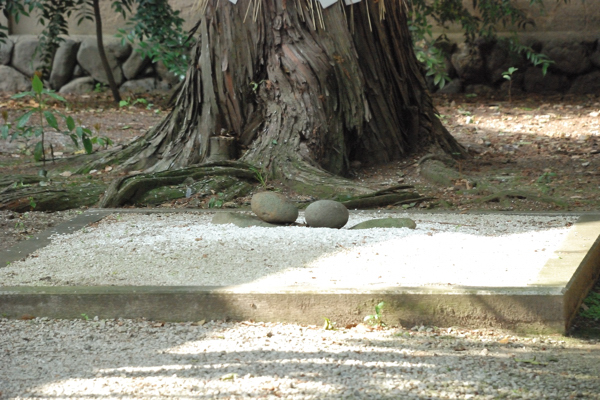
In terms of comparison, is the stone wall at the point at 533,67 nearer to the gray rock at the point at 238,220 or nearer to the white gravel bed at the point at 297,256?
the white gravel bed at the point at 297,256

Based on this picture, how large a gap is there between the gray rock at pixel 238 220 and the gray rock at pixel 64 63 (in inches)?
291

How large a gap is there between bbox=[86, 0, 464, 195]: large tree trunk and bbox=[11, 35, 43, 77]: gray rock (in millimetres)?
5400

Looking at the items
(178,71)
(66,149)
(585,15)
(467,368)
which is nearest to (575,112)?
(585,15)

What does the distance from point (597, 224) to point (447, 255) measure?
118 cm

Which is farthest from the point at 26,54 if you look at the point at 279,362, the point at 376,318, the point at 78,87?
the point at 279,362

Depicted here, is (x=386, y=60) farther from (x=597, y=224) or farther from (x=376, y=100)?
(x=597, y=224)

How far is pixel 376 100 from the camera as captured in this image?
636 cm

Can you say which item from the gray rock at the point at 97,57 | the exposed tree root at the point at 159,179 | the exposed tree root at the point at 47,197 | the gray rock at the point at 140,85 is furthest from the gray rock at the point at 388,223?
the gray rock at the point at 97,57

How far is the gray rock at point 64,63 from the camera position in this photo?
11.0 meters

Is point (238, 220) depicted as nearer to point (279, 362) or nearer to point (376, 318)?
point (376, 318)

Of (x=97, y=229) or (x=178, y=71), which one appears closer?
(x=97, y=229)

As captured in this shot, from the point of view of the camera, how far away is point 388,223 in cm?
433

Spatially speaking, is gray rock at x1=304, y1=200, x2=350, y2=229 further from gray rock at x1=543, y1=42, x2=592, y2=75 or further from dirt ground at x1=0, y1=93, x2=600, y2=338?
gray rock at x1=543, y1=42, x2=592, y2=75

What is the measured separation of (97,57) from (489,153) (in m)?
6.42
